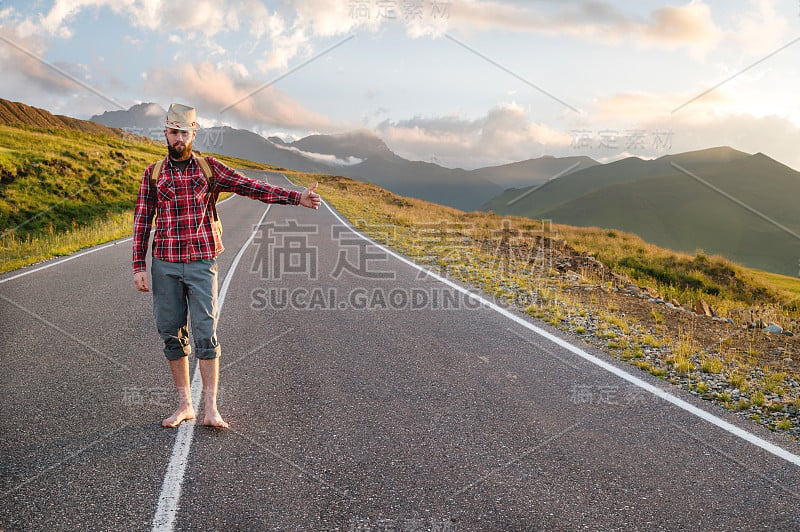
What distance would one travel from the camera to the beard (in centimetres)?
376

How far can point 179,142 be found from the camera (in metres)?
3.76

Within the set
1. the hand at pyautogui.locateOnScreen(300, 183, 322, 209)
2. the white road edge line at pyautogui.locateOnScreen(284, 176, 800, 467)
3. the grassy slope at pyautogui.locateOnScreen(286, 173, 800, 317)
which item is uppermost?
the hand at pyautogui.locateOnScreen(300, 183, 322, 209)

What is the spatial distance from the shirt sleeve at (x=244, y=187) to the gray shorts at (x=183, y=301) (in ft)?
2.09

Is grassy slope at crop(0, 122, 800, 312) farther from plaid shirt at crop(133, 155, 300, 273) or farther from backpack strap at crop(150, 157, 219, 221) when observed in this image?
backpack strap at crop(150, 157, 219, 221)

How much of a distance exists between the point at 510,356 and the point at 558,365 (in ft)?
1.77

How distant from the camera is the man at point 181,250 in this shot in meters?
3.80

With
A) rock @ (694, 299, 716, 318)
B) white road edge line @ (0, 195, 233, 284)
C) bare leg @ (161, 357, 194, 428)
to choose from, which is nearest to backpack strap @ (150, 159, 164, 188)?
bare leg @ (161, 357, 194, 428)

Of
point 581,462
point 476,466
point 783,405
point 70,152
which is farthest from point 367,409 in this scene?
point 70,152

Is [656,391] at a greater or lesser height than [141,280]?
lesser

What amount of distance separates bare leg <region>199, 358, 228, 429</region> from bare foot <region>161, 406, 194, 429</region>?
0.51 ft

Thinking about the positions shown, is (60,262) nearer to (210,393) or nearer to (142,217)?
(142,217)

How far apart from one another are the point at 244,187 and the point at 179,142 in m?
0.59

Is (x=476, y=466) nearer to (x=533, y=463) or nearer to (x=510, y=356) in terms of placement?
(x=533, y=463)

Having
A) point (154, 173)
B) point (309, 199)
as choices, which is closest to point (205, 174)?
point (154, 173)
